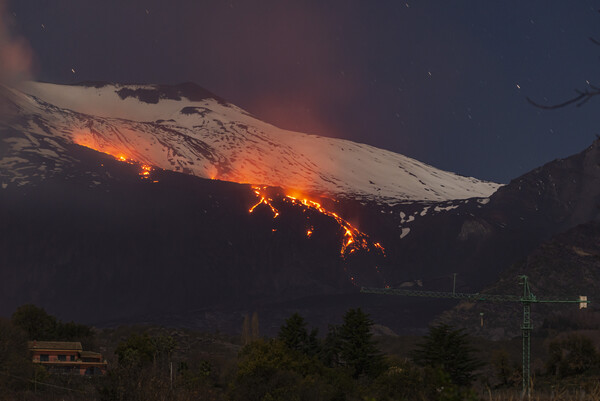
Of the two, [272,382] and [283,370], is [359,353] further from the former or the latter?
[272,382]

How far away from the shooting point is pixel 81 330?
526ft

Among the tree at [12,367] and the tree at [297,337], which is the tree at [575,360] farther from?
the tree at [12,367]

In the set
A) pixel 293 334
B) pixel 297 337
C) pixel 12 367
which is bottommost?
pixel 12 367

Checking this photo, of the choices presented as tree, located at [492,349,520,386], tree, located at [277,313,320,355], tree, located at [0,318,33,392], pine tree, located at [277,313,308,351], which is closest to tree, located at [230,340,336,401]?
pine tree, located at [277,313,308,351]

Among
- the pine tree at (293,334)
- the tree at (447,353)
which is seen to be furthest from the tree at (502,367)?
the pine tree at (293,334)

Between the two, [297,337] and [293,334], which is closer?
[293,334]

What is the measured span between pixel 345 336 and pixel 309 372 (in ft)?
66.6

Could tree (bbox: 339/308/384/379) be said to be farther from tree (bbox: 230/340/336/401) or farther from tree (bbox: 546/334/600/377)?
tree (bbox: 546/334/600/377)

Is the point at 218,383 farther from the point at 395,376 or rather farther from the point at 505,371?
the point at 505,371

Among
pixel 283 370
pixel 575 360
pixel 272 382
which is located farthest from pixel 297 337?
pixel 575 360

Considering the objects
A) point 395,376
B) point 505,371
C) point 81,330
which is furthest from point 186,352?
point 395,376

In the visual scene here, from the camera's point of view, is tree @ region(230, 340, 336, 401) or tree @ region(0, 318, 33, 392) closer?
tree @ region(230, 340, 336, 401)

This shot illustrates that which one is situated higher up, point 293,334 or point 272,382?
point 293,334

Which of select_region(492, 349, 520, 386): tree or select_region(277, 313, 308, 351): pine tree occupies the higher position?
select_region(277, 313, 308, 351): pine tree
